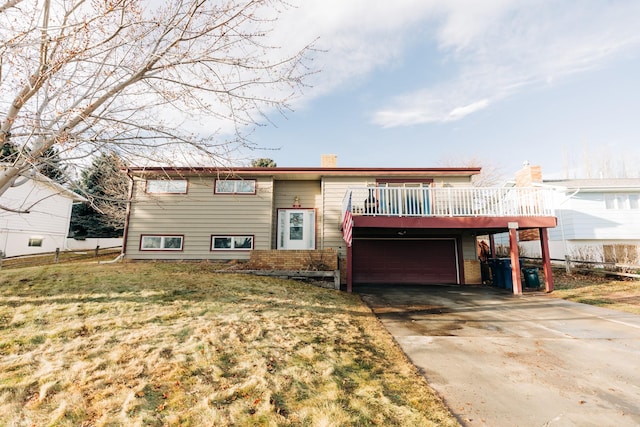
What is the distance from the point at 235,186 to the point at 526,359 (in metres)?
11.7

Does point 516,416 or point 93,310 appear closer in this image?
point 516,416

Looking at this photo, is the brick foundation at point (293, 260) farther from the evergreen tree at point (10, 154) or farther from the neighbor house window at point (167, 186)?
the evergreen tree at point (10, 154)

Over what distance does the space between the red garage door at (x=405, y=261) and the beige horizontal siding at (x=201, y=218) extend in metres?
4.38

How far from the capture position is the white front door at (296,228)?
1287 cm

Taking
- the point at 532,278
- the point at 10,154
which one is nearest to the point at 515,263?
the point at 532,278

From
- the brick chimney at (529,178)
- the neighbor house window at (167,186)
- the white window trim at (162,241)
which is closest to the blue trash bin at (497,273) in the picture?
the brick chimney at (529,178)

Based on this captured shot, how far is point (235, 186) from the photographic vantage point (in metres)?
13.0

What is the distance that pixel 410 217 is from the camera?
10016 millimetres

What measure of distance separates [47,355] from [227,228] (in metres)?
9.37

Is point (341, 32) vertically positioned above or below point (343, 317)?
above

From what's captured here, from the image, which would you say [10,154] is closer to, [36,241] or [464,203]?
[464,203]

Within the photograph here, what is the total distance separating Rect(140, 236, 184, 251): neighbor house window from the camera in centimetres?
1244

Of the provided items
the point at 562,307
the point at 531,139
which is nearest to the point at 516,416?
the point at 562,307

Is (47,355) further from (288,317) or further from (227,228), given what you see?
(227,228)
